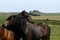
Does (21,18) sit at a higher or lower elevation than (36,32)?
higher

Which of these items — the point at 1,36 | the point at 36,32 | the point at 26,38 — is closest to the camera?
the point at 1,36

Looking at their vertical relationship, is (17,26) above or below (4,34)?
above

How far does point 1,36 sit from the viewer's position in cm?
1052

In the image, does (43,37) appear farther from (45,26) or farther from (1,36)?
(1,36)

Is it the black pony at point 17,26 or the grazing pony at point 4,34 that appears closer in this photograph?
the grazing pony at point 4,34


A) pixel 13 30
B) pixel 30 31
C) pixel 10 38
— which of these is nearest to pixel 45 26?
pixel 30 31

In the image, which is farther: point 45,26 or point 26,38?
point 45,26

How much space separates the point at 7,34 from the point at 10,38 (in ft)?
1.03

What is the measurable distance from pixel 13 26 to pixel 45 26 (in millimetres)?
2960

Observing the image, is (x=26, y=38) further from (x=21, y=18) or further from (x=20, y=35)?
(x=21, y=18)

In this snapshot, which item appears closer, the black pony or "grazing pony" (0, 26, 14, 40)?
"grazing pony" (0, 26, 14, 40)

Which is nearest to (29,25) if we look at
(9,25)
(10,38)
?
(9,25)

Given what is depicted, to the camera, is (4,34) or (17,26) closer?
(4,34)

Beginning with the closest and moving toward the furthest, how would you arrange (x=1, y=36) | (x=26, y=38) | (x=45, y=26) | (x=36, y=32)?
(x=1, y=36)
(x=26, y=38)
(x=36, y=32)
(x=45, y=26)
